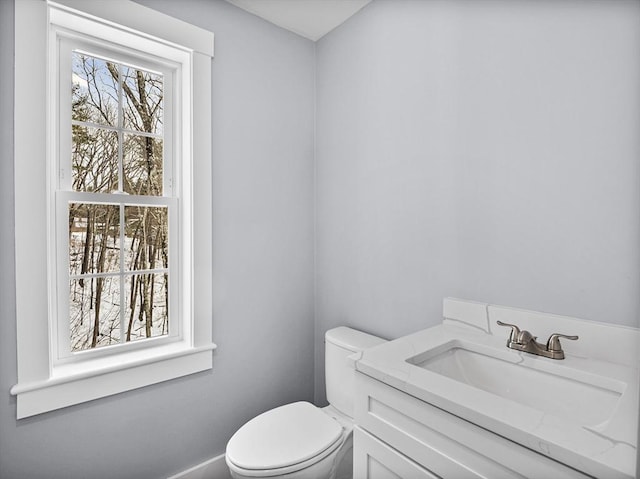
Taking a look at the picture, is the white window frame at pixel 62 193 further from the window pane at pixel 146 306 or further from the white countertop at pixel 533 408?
the white countertop at pixel 533 408

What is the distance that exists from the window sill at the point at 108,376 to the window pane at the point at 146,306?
0.33 ft

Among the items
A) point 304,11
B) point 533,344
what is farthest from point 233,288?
point 304,11

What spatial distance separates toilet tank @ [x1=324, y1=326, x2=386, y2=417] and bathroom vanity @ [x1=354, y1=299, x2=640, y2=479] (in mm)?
409

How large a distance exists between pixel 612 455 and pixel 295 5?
6.42 ft

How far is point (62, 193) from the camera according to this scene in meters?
1.38

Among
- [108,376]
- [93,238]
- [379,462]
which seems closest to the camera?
[379,462]

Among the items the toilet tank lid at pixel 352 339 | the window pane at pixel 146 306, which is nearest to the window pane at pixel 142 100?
the window pane at pixel 146 306

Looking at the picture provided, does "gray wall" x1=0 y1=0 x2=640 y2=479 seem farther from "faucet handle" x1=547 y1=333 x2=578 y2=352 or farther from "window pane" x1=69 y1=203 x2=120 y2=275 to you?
"window pane" x1=69 y1=203 x2=120 y2=275

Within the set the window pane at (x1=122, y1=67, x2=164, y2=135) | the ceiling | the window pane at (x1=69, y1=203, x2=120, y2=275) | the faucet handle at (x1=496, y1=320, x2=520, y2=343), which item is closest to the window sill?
the window pane at (x1=69, y1=203, x2=120, y2=275)

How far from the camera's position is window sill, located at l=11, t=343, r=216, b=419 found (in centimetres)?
124

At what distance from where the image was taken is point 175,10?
1523 mm

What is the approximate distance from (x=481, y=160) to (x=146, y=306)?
1.57m

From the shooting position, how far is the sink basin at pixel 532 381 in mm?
862

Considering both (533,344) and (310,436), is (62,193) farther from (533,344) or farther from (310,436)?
(533,344)
